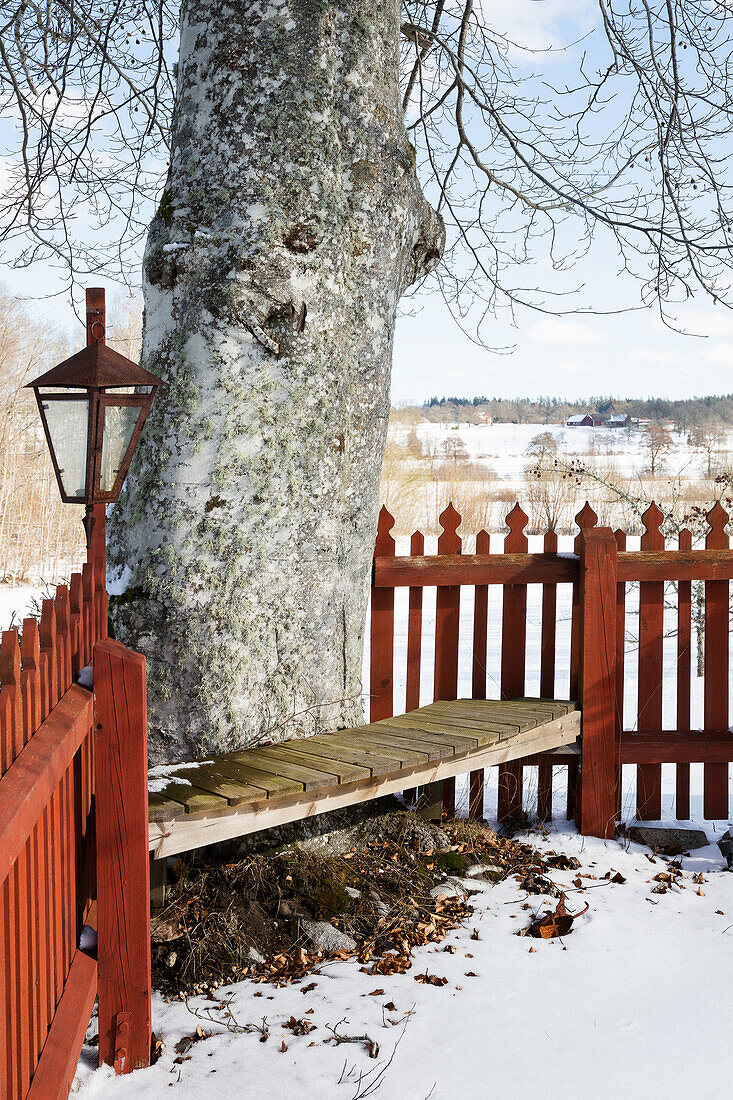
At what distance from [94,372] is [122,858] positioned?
143cm

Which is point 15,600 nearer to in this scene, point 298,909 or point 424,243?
point 424,243

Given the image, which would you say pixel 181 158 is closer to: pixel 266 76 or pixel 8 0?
pixel 266 76

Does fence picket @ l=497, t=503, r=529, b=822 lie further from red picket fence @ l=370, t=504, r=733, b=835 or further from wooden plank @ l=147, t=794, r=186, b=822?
wooden plank @ l=147, t=794, r=186, b=822

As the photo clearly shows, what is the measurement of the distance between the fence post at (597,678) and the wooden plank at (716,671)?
60 cm

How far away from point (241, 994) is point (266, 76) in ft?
10.8

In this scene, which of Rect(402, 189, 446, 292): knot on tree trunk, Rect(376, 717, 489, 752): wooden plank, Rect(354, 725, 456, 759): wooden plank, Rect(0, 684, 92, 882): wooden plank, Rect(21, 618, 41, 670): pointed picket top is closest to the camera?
Rect(0, 684, 92, 882): wooden plank

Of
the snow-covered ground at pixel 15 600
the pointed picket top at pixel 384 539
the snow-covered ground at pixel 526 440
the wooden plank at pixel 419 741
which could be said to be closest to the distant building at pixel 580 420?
the snow-covered ground at pixel 526 440

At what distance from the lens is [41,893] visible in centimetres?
171

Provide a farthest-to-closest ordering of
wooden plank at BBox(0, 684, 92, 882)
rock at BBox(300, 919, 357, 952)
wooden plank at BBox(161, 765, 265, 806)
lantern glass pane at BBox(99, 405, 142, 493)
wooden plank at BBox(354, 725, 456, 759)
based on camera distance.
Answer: wooden plank at BBox(354, 725, 456, 759) → rock at BBox(300, 919, 357, 952) → lantern glass pane at BBox(99, 405, 142, 493) → wooden plank at BBox(161, 765, 265, 806) → wooden plank at BBox(0, 684, 92, 882)

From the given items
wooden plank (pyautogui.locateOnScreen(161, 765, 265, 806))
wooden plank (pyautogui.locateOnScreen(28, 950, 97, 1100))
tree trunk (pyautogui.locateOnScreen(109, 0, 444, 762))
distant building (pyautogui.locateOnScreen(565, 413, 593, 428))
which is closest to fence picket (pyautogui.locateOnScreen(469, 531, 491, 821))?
tree trunk (pyautogui.locateOnScreen(109, 0, 444, 762))

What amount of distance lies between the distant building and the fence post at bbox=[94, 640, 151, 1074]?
2766 inches

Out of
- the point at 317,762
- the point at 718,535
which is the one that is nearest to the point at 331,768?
the point at 317,762

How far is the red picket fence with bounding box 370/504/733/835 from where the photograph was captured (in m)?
4.12

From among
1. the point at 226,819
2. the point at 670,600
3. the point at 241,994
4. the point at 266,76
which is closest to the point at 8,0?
the point at 266,76
